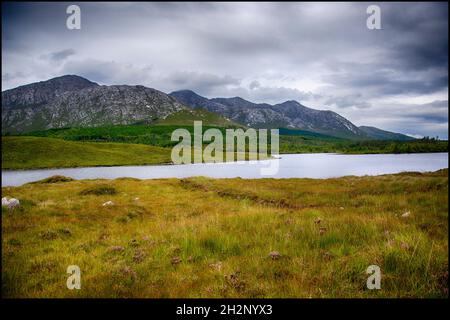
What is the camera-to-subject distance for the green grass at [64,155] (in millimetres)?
139375

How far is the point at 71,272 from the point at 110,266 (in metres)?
0.96

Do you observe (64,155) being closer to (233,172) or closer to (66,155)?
(66,155)

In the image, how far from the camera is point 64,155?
15350cm

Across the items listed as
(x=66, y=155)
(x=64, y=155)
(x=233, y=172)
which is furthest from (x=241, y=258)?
(x=66, y=155)

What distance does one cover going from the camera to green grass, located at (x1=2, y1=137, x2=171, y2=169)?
5487 inches

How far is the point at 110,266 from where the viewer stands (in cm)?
823

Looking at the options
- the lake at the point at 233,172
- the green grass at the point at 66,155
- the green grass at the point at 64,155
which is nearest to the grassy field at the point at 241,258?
the lake at the point at 233,172

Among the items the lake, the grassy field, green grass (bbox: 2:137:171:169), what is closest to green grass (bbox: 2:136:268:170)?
green grass (bbox: 2:137:171:169)

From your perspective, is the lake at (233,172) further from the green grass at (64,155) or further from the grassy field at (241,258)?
the grassy field at (241,258)

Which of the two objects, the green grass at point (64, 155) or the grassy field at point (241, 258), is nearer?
the grassy field at point (241, 258)

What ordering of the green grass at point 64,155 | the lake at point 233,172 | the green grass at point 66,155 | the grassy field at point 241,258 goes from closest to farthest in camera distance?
the grassy field at point 241,258 < the lake at point 233,172 < the green grass at point 66,155 < the green grass at point 64,155

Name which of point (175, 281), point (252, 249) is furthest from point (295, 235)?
point (175, 281)

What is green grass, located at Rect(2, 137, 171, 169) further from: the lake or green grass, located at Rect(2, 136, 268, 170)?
the lake
